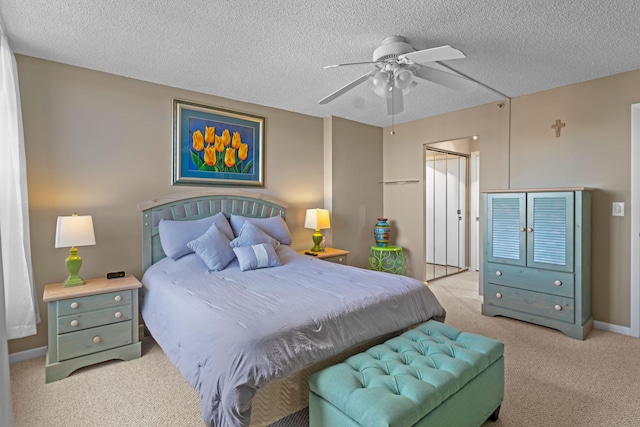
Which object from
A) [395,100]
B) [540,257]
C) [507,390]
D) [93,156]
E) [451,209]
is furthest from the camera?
[451,209]

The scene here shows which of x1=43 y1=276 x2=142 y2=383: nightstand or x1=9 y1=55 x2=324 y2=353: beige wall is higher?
x1=9 y1=55 x2=324 y2=353: beige wall

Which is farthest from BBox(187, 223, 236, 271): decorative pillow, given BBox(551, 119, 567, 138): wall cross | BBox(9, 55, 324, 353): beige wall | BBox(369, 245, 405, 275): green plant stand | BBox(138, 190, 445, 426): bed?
BBox(551, 119, 567, 138): wall cross

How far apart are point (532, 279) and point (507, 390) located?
5.11 ft

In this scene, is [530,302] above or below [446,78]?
below

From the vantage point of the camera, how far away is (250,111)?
4.05 metres

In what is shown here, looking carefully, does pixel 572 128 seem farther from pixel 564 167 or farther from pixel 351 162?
pixel 351 162

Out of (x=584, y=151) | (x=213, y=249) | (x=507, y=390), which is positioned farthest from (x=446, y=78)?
(x=213, y=249)

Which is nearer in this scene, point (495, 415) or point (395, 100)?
point (495, 415)

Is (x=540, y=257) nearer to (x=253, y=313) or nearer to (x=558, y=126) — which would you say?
(x=558, y=126)

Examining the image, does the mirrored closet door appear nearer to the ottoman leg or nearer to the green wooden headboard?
the green wooden headboard

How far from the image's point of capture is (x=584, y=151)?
3467mm

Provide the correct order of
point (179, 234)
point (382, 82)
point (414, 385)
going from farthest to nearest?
point (179, 234), point (382, 82), point (414, 385)

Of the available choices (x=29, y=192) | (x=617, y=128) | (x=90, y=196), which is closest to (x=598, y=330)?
(x=617, y=128)

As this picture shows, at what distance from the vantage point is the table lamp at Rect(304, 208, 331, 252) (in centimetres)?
429
